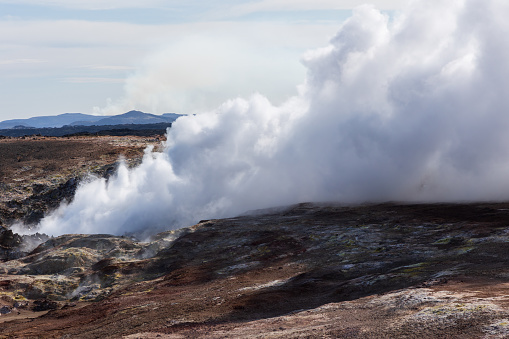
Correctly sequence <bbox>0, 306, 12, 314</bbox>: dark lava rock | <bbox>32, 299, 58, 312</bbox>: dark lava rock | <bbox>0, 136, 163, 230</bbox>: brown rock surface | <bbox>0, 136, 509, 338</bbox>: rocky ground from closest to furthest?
<bbox>0, 136, 509, 338</bbox>: rocky ground < <bbox>0, 306, 12, 314</bbox>: dark lava rock < <bbox>32, 299, 58, 312</bbox>: dark lava rock < <bbox>0, 136, 163, 230</bbox>: brown rock surface

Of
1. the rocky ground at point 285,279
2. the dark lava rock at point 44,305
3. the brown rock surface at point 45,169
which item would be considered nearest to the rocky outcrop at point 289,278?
the rocky ground at point 285,279

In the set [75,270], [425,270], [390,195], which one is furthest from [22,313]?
[390,195]

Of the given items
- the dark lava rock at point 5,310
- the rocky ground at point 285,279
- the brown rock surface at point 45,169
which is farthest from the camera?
the brown rock surface at point 45,169

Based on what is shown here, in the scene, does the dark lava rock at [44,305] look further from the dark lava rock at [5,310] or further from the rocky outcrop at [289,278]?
the dark lava rock at [5,310]

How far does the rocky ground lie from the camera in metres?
17.1

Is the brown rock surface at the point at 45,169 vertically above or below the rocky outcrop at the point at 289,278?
above

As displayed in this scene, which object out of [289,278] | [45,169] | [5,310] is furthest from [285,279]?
[45,169]

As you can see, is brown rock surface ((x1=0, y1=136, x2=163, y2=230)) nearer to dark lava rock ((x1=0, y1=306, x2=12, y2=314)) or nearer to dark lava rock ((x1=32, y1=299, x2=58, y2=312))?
dark lava rock ((x1=0, y1=306, x2=12, y2=314))

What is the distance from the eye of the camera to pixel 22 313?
29.7 meters

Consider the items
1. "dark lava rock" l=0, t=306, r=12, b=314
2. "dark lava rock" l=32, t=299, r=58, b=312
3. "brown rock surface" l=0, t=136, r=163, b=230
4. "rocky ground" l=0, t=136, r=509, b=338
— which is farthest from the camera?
"brown rock surface" l=0, t=136, r=163, b=230

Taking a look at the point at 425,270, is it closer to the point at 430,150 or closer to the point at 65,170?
the point at 430,150

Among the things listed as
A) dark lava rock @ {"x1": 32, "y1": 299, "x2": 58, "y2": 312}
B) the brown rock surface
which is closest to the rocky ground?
dark lava rock @ {"x1": 32, "y1": 299, "x2": 58, "y2": 312}

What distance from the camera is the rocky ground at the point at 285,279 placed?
1714cm

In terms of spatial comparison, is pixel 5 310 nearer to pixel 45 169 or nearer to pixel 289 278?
pixel 289 278
